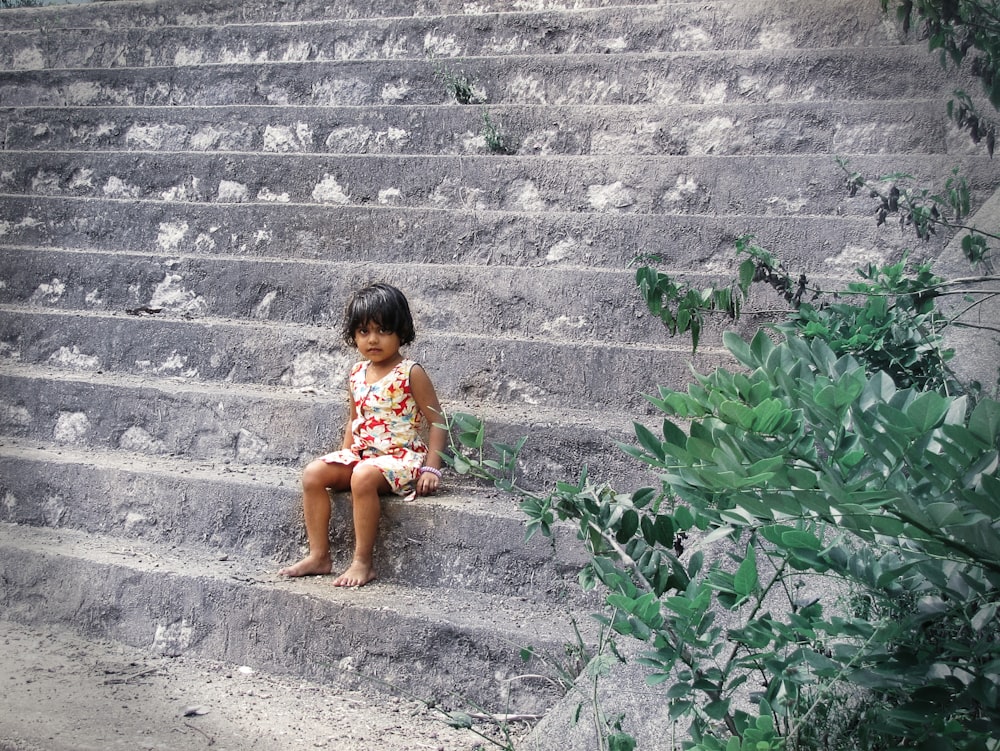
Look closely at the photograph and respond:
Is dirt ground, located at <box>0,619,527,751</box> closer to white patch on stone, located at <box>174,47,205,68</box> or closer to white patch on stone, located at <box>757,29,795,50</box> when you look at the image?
white patch on stone, located at <box>757,29,795,50</box>

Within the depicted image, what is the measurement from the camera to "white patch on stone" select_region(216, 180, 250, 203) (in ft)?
14.7

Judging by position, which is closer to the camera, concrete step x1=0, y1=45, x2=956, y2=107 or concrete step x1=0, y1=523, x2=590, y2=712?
concrete step x1=0, y1=523, x2=590, y2=712

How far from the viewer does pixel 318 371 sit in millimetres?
3574

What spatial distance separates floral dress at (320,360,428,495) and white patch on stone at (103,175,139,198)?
84.2 inches

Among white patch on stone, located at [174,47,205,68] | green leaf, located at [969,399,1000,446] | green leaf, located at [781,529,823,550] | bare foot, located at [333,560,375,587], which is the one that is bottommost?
bare foot, located at [333,560,375,587]

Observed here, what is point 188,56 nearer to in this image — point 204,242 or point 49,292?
point 204,242

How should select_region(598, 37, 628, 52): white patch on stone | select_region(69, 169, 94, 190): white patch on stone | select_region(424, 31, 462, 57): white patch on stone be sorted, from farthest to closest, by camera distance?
select_region(424, 31, 462, 57): white patch on stone → select_region(598, 37, 628, 52): white patch on stone → select_region(69, 169, 94, 190): white patch on stone

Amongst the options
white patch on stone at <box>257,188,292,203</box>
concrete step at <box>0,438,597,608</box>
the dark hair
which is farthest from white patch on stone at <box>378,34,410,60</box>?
concrete step at <box>0,438,597,608</box>

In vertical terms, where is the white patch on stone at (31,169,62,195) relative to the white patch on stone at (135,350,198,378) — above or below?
above

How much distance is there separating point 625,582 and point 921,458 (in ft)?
1.55

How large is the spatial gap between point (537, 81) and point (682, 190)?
4.25ft

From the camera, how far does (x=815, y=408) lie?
0.98 meters

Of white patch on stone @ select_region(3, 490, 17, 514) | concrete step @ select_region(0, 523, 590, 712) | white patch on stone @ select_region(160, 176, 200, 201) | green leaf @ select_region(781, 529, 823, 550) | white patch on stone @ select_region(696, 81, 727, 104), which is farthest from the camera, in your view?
white patch on stone @ select_region(696, 81, 727, 104)

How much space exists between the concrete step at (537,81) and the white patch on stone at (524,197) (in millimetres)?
914
